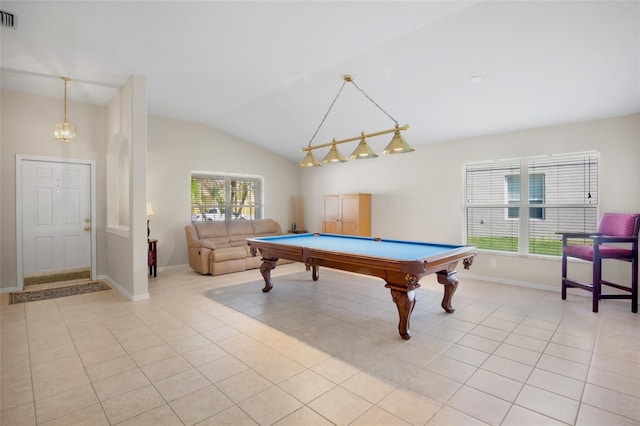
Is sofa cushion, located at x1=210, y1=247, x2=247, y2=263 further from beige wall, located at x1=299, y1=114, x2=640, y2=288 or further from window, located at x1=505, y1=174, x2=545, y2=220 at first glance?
window, located at x1=505, y1=174, x2=545, y2=220

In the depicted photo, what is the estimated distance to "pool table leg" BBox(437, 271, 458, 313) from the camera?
356cm

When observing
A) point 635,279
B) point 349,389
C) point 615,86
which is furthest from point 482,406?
point 615,86

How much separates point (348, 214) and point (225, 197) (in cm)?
290

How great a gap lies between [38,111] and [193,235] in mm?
3056

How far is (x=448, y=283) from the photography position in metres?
3.60

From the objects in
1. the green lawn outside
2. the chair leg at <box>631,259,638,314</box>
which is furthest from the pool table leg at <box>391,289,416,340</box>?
the green lawn outside

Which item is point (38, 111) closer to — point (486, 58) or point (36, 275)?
point (36, 275)

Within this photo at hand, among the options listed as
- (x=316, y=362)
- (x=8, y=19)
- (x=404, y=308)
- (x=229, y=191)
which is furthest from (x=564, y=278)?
(x=8, y=19)

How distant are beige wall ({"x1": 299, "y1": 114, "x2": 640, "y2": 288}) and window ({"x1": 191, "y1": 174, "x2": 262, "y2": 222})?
66.0 inches

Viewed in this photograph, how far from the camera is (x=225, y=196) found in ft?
23.6

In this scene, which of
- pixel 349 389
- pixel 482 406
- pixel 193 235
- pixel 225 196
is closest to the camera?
pixel 482 406

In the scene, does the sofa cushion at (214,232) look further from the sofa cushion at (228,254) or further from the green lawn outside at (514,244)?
the green lawn outside at (514,244)

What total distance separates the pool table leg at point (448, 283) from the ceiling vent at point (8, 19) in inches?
199

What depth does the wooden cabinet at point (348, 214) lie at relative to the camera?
6.52m
